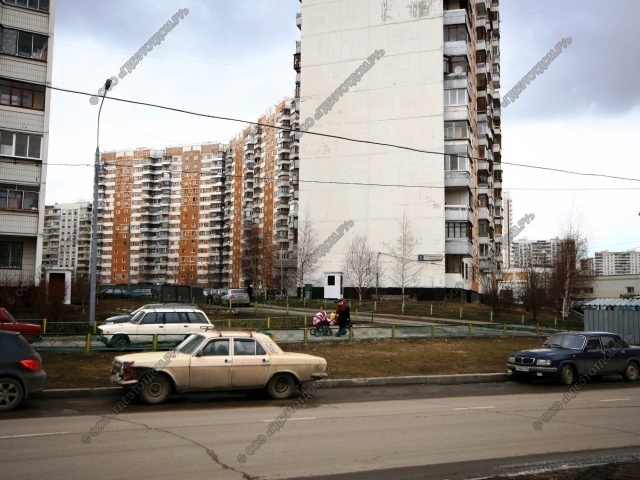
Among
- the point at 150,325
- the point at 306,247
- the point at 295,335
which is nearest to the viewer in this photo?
the point at 150,325

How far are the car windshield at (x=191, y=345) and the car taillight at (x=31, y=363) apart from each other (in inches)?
115

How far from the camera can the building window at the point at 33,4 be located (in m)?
34.6

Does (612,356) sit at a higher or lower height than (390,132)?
lower

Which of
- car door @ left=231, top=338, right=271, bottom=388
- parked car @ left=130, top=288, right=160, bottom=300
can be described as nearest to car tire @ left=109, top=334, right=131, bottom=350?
car door @ left=231, top=338, right=271, bottom=388

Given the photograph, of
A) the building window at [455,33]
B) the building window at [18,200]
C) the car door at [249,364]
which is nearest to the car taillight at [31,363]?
the car door at [249,364]

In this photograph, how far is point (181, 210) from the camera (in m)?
139

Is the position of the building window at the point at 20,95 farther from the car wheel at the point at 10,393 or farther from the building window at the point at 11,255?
the car wheel at the point at 10,393

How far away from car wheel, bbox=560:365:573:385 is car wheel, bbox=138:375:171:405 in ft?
37.1

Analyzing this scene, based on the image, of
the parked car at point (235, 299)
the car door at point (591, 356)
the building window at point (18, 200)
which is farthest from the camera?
the parked car at point (235, 299)

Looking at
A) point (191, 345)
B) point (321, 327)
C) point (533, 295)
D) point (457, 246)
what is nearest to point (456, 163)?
point (457, 246)

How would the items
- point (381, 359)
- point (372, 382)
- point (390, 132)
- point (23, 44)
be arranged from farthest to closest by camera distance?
point (390, 132), point (23, 44), point (381, 359), point (372, 382)

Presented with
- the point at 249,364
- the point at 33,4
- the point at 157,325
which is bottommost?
the point at 249,364

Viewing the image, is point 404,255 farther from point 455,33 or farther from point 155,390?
point 155,390

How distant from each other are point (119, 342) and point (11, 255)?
61.2 feet
